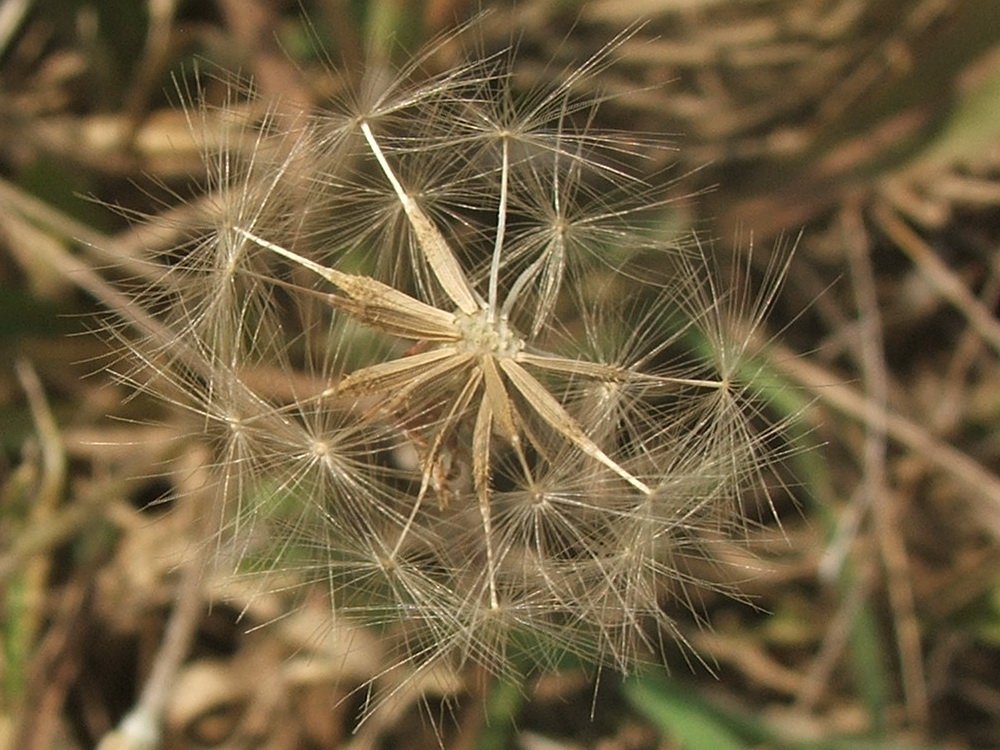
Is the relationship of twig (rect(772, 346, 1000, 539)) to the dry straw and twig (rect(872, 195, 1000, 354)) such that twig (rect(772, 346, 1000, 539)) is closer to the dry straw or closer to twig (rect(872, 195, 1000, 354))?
twig (rect(872, 195, 1000, 354))

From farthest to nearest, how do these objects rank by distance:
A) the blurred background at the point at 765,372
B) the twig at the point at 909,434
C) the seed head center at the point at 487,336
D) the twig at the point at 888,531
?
the twig at the point at 888,531, the twig at the point at 909,434, the blurred background at the point at 765,372, the seed head center at the point at 487,336

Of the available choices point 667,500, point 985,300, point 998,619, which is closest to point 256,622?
point 667,500

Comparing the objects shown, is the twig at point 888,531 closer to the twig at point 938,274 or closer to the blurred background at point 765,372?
the blurred background at point 765,372

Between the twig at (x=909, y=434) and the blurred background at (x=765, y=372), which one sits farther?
the twig at (x=909, y=434)

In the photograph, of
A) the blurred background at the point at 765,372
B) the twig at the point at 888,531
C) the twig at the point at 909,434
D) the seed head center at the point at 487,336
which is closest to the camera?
the seed head center at the point at 487,336

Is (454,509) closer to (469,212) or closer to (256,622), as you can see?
(469,212)

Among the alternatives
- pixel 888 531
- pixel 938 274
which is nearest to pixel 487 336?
pixel 888 531

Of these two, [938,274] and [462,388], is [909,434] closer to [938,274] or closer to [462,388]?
[938,274]

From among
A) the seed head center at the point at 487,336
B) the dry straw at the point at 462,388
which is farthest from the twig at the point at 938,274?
the seed head center at the point at 487,336

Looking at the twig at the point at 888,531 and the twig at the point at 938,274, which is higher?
the twig at the point at 938,274
